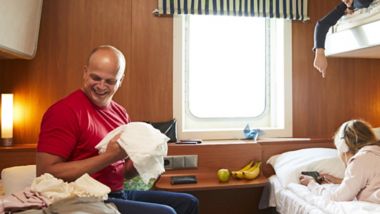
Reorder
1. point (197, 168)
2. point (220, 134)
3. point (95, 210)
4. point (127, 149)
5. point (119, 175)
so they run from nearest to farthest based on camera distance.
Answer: point (95, 210) < point (127, 149) < point (119, 175) < point (197, 168) < point (220, 134)

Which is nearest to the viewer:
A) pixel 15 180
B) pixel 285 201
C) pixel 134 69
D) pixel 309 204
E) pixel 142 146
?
pixel 142 146

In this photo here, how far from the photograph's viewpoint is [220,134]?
261 cm

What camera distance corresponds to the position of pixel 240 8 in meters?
2.51

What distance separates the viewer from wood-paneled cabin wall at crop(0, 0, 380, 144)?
2254 mm

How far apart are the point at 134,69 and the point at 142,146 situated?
116 centimetres

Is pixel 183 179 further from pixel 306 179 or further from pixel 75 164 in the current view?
pixel 75 164

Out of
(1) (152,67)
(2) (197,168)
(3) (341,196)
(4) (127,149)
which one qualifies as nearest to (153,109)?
(1) (152,67)

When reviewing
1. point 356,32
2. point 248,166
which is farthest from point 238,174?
point 356,32

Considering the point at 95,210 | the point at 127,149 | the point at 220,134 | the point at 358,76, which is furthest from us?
the point at 358,76

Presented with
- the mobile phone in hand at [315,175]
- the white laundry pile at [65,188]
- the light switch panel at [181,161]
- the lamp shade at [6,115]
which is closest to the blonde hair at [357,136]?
the mobile phone in hand at [315,175]

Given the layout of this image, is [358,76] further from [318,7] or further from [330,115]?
[318,7]

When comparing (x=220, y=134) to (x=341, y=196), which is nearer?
(x=341, y=196)

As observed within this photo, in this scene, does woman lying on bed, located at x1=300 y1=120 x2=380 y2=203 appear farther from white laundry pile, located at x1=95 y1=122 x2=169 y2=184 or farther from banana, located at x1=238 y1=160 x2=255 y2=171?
white laundry pile, located at x1=95 y1=122 x2=169 y2=184

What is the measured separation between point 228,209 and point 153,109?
88 cm
